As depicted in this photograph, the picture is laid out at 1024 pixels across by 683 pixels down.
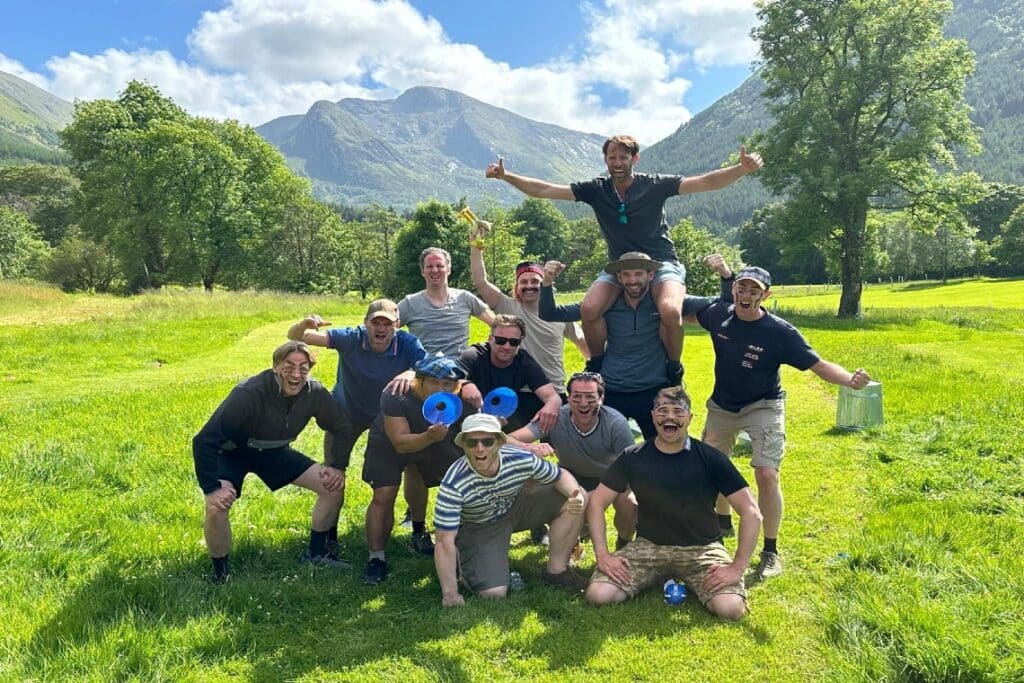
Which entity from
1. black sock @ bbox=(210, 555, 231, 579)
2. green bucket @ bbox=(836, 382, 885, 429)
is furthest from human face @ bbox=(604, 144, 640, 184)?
green bucket @ bbox=(836, 382, 885, 429)

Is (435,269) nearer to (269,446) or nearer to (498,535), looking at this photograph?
(269,446)

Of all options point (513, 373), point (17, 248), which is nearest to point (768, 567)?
point (513, 373)

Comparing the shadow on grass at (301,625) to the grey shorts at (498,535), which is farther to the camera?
the grey shorts at (498,535)

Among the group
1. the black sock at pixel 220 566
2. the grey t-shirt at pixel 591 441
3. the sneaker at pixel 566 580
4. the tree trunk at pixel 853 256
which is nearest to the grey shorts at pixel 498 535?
the sneaker at pixel 566 580

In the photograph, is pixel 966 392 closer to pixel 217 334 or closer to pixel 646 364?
pixel 646 364

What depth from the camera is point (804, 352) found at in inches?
225

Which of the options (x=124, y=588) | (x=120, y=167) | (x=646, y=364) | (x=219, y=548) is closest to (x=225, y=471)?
(x=219, y=548)

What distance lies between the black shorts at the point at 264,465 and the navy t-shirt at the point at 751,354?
423 centimetres

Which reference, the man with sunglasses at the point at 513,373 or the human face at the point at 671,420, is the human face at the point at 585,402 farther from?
the human face at the point at 671,420

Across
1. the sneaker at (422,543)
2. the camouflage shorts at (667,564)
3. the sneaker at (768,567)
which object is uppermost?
the camouflage shorts at (667,564)

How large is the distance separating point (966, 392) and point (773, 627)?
9.38m

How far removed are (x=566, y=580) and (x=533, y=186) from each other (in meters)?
4.27

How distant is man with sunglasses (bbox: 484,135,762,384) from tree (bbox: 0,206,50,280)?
194 ft

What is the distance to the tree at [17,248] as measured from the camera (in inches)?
2099
